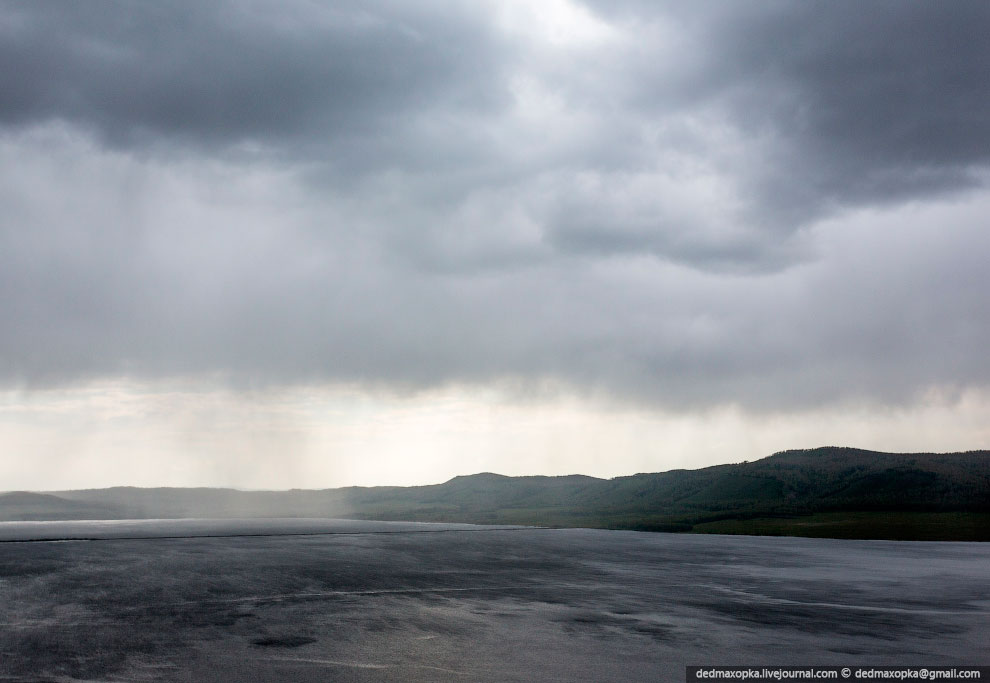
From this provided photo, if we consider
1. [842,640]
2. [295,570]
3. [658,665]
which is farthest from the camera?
[295,570]

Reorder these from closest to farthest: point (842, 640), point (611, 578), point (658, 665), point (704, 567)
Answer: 1. point (658, 665)
2. point (842, 640)
3. point (611, 578)
4. point (704, 567)

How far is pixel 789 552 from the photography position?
12250 cm

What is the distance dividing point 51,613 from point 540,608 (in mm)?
31302

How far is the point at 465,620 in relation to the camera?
4431cm

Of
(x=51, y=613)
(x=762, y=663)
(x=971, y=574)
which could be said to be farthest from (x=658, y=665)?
(x=971, y=574)

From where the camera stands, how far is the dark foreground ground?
3147cm

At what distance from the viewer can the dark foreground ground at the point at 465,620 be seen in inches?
1239

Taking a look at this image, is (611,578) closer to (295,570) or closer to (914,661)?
(295,570)

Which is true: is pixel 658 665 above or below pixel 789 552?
above

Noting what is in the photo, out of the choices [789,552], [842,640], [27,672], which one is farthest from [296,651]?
[789,552]

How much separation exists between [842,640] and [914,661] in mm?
5744

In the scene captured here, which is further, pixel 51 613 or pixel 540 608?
pixel 540 608

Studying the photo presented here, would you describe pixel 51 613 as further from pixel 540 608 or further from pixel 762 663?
pixel 762 663

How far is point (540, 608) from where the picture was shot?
50.1 metres
